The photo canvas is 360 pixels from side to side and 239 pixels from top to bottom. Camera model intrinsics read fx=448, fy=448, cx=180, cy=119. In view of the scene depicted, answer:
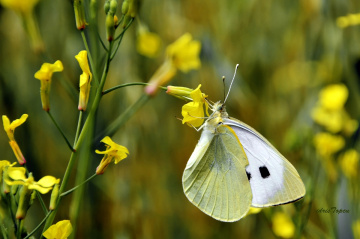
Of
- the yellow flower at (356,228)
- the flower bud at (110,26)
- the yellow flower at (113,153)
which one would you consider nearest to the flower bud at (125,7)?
the flower bud at (110,26)


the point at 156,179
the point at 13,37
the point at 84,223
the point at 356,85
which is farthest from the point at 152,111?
the point at 356,85

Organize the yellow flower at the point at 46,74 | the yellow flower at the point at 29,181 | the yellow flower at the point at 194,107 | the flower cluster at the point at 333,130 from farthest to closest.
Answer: the flower cluster at the point at 333,130, the yellow flower at the point at 194,107, the yellow flower at the point at 46,74, the yellow flower at the point at 29,181

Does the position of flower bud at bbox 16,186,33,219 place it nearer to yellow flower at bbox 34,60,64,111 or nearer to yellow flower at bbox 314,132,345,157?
yellow flower at bbox 34,60,64,111

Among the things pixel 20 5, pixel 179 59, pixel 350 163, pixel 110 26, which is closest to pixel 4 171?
pixel 110 26

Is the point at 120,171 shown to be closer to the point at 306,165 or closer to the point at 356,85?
the point at 306,165

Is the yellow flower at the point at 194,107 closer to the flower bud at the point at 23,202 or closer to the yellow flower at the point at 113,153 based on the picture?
the yellow flower at the point at 113,153
